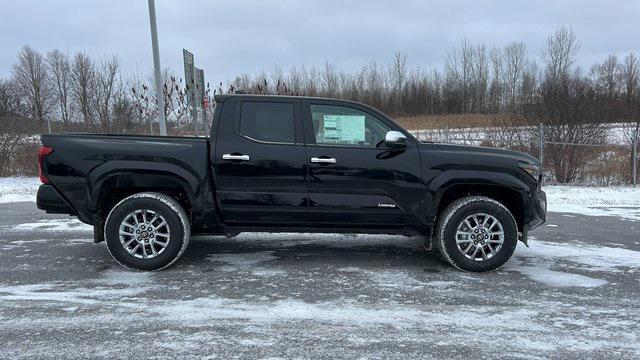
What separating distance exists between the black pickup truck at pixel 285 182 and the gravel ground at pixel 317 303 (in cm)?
44

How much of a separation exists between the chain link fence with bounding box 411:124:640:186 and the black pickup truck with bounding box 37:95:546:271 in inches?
329

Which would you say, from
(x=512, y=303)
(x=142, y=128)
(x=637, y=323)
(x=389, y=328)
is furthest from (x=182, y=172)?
(x=142, y=128)

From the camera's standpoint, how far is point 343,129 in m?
5.25

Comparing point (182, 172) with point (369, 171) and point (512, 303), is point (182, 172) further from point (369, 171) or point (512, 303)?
point (512, 303)

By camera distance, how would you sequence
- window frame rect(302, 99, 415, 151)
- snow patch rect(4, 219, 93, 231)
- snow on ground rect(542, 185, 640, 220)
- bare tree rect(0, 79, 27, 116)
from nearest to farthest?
window frame rect(302, 99, 415, 151) → snow patch rect(4, 219, 93, 231) → snow on ground rect(542, 185, 640, 220) → bare tree rect(0, 79, 27, 116)

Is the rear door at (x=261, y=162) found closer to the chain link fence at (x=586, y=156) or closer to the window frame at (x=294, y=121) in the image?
the window frame at (x=294, y=121)

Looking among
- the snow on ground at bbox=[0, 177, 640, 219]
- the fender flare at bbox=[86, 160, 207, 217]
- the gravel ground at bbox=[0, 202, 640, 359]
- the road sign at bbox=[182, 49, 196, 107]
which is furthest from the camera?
the road sign at bbox=[182, 49, 196, 107]

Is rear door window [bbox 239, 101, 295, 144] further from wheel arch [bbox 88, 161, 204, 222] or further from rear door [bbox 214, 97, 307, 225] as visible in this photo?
wheel arch [bbox 88, 161, 204, 222]

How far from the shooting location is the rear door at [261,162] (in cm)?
510

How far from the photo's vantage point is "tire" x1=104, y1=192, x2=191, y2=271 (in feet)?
16.6

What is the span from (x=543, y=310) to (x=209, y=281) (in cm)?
311

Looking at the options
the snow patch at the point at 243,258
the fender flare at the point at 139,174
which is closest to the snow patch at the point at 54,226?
the fender flare at the point at 139,174

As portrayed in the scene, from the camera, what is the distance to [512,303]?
170 inches

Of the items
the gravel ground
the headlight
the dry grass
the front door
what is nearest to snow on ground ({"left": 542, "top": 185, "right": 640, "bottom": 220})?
the gravel ground
